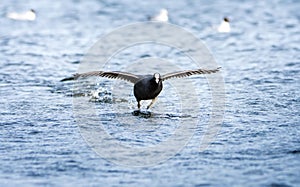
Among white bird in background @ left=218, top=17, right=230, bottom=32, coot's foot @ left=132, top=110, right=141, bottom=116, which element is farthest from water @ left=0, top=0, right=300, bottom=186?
white bird in background @ left=218, top=17, right=230, bottom=32

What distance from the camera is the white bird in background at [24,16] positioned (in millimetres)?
24203

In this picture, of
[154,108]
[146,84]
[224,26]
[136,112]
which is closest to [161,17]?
[224,26]

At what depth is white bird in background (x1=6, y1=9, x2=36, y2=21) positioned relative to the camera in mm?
24203

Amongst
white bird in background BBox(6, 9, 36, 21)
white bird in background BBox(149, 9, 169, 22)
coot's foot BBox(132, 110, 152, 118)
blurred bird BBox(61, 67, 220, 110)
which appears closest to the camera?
blurred bird BBox(61, 67, 220, 110)

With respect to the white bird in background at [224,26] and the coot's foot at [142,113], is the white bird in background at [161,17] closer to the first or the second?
the white bird in background at [224,26]

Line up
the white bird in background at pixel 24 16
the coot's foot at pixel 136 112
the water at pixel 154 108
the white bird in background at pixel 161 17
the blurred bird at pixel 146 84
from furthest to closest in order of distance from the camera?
the white bird in background at pixel 24 16 → the white bird in background at pixel 161 17 → the coot's foot at pixel 136 112 → the blurred bird at pixel 146 84 → the water at pixel 154 108

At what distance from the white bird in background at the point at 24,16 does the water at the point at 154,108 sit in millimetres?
270

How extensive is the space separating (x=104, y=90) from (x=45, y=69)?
296cm

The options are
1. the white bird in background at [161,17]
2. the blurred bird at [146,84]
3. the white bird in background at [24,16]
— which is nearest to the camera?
the blurred bird at [146,84]

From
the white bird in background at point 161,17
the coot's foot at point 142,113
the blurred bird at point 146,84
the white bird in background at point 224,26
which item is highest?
the white bird in background at point 161,17

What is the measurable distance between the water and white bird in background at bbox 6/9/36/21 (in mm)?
270

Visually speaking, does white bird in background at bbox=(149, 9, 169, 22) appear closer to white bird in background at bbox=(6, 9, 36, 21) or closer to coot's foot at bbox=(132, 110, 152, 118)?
white bird in background at bbox=(6, 9, 36, 21)

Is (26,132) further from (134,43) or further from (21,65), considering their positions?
(134,43)

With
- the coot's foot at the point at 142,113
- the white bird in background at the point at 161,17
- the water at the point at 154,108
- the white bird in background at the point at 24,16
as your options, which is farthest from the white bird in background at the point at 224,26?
the coot's foot at the point at 142,113
